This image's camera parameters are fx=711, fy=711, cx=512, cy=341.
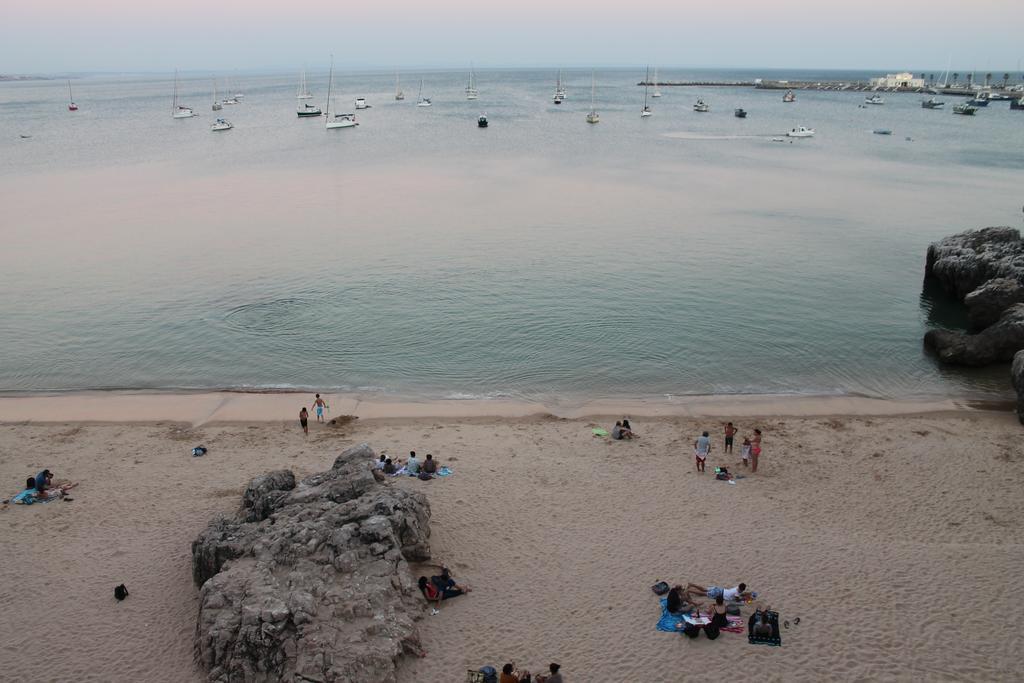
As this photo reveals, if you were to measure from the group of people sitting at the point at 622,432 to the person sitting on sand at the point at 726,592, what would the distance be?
8.34 meters

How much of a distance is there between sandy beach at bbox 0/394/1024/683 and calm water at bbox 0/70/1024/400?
376cm

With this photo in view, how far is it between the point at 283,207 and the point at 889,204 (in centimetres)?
5180

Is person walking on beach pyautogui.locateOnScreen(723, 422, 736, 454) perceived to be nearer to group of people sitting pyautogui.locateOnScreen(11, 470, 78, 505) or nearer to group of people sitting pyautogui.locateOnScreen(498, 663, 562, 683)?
group of people sitting pyautogui.locateOnScreen(498, 663, 562, 683)

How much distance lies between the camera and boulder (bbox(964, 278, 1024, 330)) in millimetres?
32062

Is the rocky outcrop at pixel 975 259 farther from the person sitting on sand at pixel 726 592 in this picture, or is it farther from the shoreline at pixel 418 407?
the person sitting on sand at pixel 726 592

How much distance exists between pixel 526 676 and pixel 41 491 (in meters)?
15.3

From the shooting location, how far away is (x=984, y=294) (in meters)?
32.7

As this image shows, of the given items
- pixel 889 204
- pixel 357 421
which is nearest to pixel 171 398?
pixel 357 421

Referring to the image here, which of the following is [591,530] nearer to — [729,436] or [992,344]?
[729,436]

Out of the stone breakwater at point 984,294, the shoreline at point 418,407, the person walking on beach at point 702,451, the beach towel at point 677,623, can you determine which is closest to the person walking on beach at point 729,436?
the person walking on beach at point 702,451

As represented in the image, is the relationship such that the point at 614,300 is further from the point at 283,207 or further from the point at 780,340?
the point at 283,207

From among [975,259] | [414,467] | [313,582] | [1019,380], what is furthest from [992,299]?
[313,582]

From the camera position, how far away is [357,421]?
25.7 metres

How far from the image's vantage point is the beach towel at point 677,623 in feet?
48.0
